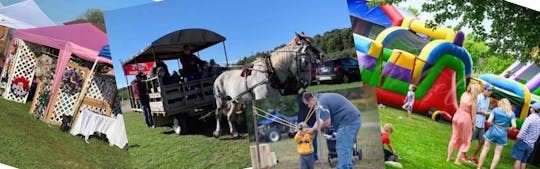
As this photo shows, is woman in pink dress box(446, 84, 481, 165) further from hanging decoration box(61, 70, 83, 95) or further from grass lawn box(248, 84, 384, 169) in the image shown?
hanging decoration box(61, 70, 83, 95)

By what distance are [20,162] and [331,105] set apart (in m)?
3.55

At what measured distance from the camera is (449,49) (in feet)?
23.8

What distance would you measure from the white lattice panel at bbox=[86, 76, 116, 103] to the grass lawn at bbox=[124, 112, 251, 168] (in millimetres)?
1155

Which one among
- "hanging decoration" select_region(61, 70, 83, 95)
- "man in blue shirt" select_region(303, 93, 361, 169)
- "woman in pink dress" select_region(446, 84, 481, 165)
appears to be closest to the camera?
"man in blue shirt" select_region(303, 93, 361, 169)

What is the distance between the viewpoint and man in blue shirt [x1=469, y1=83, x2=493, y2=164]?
6715mm

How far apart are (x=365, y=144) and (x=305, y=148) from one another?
23.0 inches

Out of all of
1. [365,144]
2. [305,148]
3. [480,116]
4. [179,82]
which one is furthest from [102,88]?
[480,116]

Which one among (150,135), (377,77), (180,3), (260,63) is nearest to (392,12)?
(377,77)

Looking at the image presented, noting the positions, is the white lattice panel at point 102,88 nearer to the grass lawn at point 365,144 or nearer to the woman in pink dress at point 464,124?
the grass lawn at point 365,144

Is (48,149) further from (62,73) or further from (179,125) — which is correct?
(179,125)

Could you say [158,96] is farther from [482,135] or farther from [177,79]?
[482,135]

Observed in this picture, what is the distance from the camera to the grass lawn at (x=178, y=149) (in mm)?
6513

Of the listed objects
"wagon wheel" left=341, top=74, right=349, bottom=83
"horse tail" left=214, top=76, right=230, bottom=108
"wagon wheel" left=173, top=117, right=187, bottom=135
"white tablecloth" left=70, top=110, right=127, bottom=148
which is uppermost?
"wagon wheel" left=341, top=74, right=349, bottom=83

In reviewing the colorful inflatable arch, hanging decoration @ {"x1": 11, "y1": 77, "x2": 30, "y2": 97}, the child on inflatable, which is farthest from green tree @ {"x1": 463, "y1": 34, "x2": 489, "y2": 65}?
hanging decoration @ {"x1": 11, "y1": 77, "x2": 30, "y2": 97}
